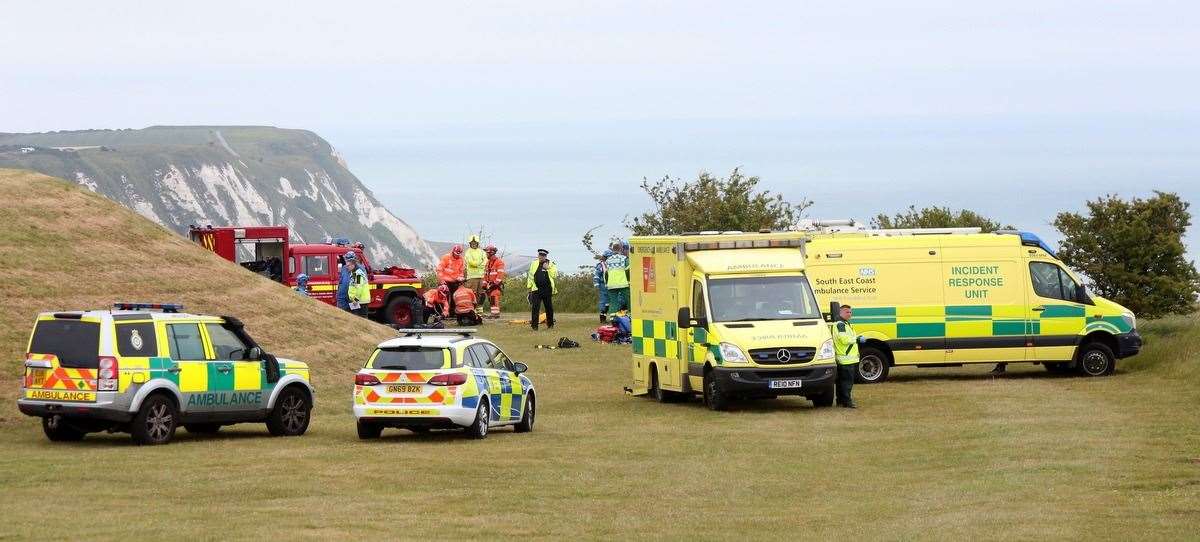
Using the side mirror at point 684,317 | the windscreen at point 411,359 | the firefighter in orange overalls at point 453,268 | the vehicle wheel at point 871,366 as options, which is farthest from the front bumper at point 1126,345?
the firefighter in orange overalls at point 453,268

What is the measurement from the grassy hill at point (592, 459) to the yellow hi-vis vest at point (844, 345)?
0.82 m

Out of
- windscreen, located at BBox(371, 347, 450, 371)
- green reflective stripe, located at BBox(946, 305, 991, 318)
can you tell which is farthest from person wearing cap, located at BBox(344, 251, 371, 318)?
windscreen, located at BBox(371, 347, 450, 371)

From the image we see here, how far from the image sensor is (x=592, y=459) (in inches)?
782

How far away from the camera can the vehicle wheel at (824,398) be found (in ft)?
85.1

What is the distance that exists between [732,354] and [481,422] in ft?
16.4

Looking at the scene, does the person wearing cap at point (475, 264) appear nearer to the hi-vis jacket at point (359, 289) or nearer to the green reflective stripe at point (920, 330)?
the hi-vis jacket at point (359, 289)

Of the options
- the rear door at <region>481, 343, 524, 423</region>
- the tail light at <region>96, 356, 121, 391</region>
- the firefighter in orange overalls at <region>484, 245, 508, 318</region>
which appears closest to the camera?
the tail light at <region>96, 356, 121, 391</region>

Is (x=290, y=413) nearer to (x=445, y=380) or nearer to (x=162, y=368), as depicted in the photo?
(x=162, y=368)

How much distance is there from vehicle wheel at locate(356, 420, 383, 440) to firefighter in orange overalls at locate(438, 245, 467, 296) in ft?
77.0

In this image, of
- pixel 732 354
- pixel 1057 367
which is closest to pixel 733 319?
pixel 732 354

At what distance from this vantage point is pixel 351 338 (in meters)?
32.7

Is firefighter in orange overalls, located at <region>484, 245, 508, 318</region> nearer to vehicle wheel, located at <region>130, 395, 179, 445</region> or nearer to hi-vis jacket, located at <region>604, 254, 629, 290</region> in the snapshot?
hi-vis jacket, located at <region>604, 254, 629, 290</region>

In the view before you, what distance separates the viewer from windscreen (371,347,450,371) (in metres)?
21.5

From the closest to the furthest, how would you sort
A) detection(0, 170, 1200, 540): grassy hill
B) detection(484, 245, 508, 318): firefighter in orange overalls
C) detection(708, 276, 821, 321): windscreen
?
detection(0, 170, 1200, 540): grassy hill → detection(708, 276, 821, 321): windscreen → detection(484, 245, 508, 318): firefighter in orange overalls
